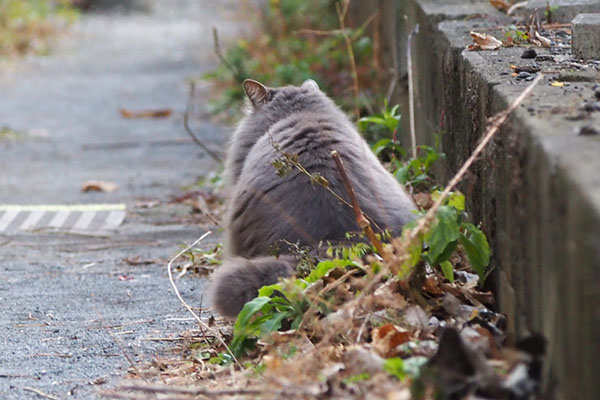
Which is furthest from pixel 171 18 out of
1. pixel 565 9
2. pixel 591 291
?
pixel 591 291

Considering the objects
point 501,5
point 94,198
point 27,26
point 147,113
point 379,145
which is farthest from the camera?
point 27,26

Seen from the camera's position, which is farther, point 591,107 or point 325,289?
point 325,289

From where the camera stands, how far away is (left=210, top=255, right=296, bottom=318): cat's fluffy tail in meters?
3.04

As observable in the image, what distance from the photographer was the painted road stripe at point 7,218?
5.45 meters

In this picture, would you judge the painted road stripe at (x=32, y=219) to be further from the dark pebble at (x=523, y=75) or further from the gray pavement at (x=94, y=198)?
the dark pebble at (x=523, y=75)

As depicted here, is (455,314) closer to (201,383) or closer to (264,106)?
(201,383)

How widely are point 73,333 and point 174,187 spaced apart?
308 centimetres

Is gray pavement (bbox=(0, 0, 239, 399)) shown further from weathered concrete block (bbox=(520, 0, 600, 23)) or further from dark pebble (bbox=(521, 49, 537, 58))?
weathered concrete block (bbox=(520, 0, 600, 23))

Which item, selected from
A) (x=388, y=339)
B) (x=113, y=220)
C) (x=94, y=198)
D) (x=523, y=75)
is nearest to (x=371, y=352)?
(x=388, y=339)

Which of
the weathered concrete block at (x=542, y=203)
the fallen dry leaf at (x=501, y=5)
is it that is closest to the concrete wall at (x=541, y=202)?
the weathered concrete block at (x=542, y=203)

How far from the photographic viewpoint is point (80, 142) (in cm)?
814

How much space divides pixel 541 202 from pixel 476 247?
702 mm

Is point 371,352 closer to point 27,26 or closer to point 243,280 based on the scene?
point 243,280

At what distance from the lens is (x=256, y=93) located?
4195 mm
